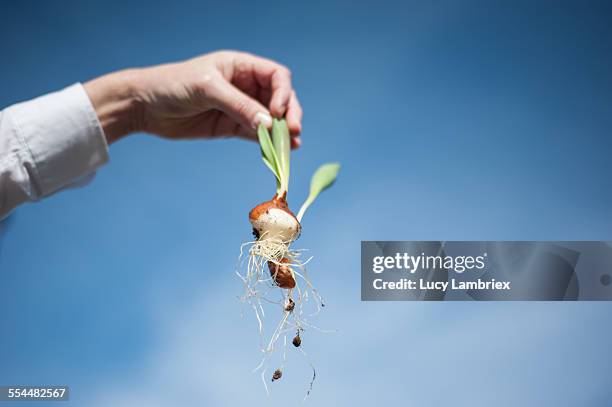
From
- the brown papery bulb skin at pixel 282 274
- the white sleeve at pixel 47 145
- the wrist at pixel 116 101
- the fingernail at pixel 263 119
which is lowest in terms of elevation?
the brown papery bulb skin at pixel 282 274

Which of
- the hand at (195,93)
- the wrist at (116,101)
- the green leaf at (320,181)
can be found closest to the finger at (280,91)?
the hand at (195,93)

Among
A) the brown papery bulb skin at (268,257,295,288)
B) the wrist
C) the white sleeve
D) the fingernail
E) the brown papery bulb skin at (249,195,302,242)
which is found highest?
the wrist

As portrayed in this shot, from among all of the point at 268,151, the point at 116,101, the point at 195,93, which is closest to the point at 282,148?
the point at 268,151

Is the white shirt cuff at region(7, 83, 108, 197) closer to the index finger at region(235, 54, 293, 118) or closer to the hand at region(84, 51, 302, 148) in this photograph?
the hand at region(84, 51, 302, 148)

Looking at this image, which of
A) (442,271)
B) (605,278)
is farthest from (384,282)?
(605,278)

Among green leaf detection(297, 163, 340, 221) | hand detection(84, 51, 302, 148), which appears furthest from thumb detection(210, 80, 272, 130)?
green leaf detection(297, 163, 340, 221)

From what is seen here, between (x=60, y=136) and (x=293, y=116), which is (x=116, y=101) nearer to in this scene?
(x=60, y=136)

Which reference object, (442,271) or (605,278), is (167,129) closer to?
(442,271)

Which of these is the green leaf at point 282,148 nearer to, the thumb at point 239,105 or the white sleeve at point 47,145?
the thumb at point 239,105
